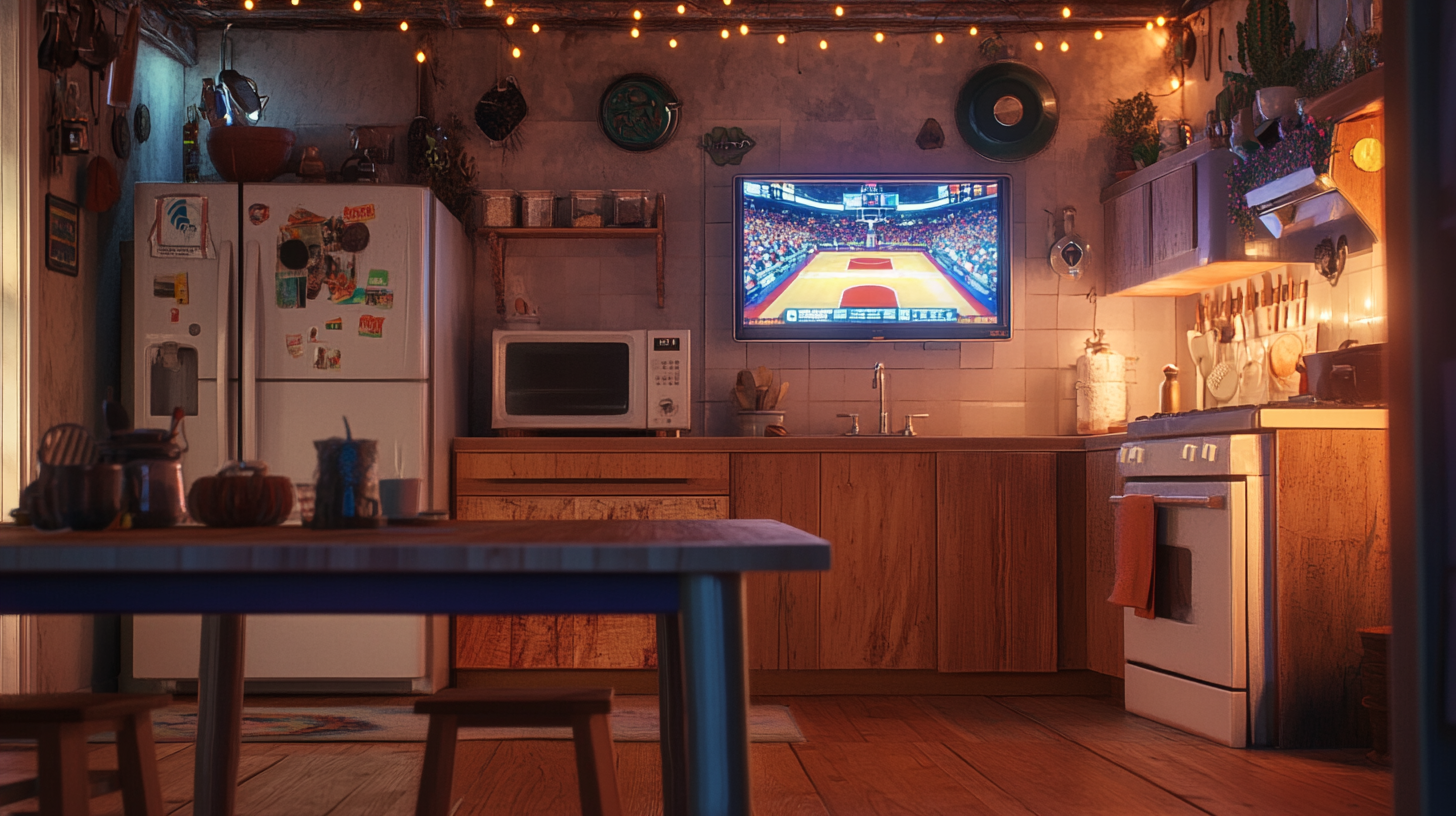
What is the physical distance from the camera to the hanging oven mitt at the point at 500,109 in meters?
4.70

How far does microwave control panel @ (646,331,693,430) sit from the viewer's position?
430 cm

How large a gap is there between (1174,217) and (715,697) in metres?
3.47

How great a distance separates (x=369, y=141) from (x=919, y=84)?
7.21 ft

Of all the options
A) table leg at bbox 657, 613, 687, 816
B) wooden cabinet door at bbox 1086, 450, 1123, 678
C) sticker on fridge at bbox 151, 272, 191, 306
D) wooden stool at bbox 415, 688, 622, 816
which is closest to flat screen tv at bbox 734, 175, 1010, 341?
wooden cabinet door at bbox 1086, 450, 1123, 678

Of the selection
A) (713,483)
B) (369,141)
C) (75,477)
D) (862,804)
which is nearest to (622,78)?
(369,141)

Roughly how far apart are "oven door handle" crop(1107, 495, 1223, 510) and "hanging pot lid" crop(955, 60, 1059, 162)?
1.85 metres

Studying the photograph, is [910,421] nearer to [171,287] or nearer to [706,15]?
[706,15]

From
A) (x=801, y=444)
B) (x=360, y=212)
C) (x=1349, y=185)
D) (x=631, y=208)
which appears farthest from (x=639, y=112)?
(x=1349, y=185)

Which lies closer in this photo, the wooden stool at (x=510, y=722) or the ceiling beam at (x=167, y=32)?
the wooden stool at (x=510, y=722)

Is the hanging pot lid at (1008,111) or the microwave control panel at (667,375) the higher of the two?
the hanging pot lid at (1008,111)

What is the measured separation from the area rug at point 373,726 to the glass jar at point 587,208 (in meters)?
1.82

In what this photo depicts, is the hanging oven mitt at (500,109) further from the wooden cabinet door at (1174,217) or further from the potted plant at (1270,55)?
the potted plant at (1270,55)

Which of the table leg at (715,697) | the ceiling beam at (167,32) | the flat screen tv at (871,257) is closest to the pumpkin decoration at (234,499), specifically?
the table leg at (715,697)

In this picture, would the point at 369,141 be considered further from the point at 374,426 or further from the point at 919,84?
the point at 919,84
